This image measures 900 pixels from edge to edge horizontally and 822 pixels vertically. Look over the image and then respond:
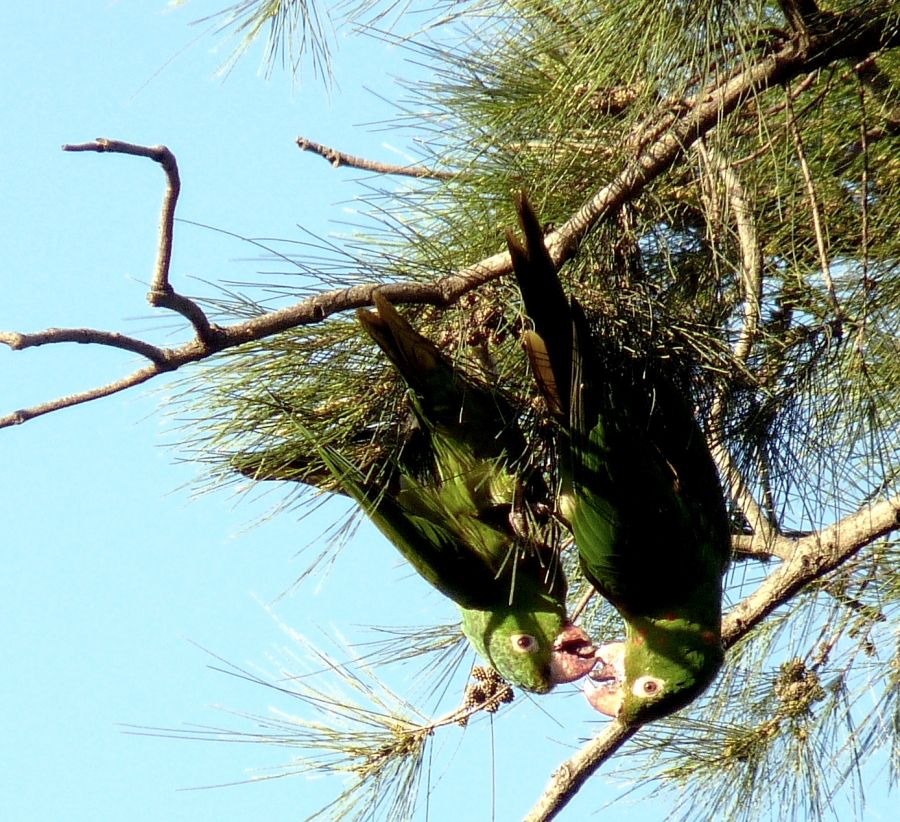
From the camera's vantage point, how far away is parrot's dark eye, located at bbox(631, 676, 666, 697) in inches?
48.6

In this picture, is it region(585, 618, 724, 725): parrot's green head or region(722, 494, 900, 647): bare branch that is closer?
region(585, 618, 724, 725): parrot's green head

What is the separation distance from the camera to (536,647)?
1229mm

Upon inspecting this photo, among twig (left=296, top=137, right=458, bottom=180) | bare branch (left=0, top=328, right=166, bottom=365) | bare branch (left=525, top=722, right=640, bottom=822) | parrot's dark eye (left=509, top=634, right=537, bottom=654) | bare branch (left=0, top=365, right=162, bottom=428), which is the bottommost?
bare branch (left=525, top=722, right=640, bottom=822)

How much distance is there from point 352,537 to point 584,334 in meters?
0.41

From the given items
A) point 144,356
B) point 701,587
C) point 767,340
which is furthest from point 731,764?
point 144,356

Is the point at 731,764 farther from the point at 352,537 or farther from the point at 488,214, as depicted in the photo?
the point at 488,214

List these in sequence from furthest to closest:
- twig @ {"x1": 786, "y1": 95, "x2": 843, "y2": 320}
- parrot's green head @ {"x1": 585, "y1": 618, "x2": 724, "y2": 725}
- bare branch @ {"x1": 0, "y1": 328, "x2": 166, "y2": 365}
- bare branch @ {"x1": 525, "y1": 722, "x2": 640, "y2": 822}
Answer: bare branch @ {"x1": 525, "y1": 722, "x2": 640, "y2": 822} < parrot's green head @ {"x1": 585, "y1": 618, "x2": 724, "y2": 725} < twig @ {"x1": 786, "y1": 95, "x2": 843, "y2": 320} < bare branch @ {"x1": 0, "y1": 328, "x2": 166, "y2": 365}

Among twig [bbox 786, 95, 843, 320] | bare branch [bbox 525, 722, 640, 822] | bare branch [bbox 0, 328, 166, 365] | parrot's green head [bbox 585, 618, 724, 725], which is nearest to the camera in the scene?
bare branch [bbox 0, 328, 166, 365]

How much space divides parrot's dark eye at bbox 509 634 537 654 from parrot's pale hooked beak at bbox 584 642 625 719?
10cm

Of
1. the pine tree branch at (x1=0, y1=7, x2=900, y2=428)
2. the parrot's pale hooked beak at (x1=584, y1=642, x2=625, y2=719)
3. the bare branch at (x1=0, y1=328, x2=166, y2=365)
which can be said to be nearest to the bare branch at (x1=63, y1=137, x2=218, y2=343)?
the bare branch at (x1=0, y1=328, x2=166, y2=365)

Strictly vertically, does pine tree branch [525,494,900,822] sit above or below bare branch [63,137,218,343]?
below

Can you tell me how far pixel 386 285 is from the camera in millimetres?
1080

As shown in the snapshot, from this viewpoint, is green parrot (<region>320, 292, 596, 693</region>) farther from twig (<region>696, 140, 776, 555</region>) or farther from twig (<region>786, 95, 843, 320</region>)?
twig (<region>786, 95, 843, 320</region>)

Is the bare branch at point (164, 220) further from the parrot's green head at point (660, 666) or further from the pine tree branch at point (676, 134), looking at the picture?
the parrot's green head at point (660, 666)
